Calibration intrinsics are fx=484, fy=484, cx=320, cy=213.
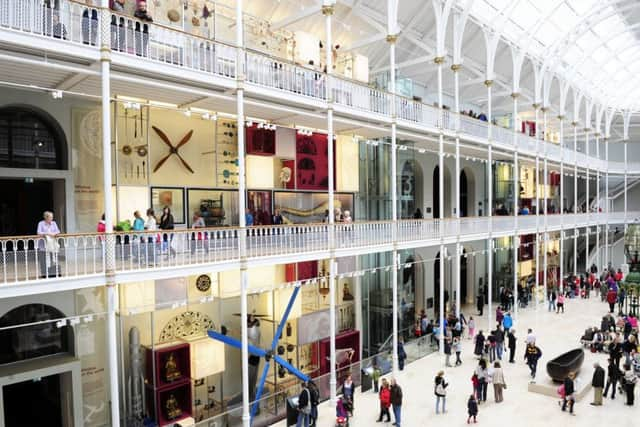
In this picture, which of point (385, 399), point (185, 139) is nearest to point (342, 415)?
point (385, 399)

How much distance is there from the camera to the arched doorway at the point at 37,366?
11.8 m

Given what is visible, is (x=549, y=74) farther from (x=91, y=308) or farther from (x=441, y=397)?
(x=91, y=308)

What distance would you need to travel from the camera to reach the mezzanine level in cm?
912

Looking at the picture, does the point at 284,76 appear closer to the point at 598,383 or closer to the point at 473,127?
the point at 473,127

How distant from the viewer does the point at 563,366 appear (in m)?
14.3

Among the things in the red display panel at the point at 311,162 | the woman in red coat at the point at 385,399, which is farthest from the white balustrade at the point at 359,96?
the woman in red coat at the point at 385,399

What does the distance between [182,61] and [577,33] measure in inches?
879

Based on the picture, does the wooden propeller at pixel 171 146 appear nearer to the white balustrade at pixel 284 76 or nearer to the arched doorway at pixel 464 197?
the white balustrade at pixel 284 76

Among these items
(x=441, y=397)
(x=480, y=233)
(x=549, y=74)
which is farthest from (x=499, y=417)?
(x=549, y=74)

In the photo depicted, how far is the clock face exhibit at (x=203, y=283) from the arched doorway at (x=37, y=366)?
3.76m

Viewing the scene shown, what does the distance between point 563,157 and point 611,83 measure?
10425 millimetres

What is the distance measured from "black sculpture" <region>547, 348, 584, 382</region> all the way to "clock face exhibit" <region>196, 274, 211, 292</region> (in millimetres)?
10729

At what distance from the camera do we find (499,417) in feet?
41.6

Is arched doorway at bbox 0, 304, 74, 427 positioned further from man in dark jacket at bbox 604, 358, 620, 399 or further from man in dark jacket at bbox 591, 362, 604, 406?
man in dark jacket at bbox 604, 358, 620, 399
